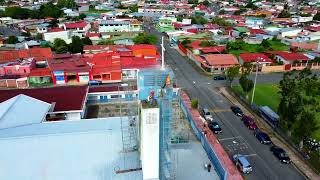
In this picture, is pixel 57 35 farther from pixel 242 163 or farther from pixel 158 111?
pixel 158 111

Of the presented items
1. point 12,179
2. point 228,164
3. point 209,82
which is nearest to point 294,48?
point 209,82

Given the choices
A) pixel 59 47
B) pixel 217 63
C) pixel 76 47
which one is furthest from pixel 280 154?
pixel 59 47

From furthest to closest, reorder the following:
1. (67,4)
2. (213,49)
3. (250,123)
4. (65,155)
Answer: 1. (67,4)
2. (213,49)
3. (250,123)
4. (65,155)

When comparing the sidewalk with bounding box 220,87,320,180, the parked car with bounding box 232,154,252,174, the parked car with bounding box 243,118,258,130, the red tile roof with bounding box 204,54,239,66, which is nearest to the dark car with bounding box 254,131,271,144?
the sidewalk with bounding box 220,87,320,180

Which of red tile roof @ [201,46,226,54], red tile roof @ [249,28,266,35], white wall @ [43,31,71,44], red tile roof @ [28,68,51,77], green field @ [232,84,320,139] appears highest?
white wall @ [43,31,71,44]

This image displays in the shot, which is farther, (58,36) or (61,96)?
(58,36)

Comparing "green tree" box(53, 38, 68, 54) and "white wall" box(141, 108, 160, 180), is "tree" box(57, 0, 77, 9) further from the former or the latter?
"white wall" box(141, 108, 160, 180)

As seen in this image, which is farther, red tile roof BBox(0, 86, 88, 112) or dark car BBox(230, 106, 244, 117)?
dark car BBox(230, 106, 244, 117)
